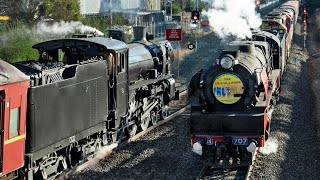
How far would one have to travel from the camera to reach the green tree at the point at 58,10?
25453mm

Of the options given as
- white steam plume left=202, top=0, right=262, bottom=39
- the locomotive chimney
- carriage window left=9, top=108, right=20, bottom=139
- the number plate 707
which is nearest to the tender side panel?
carriage window left=9, top=108, right=20, bottom=139

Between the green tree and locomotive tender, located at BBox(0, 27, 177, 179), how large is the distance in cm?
1078

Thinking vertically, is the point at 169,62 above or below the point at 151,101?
above

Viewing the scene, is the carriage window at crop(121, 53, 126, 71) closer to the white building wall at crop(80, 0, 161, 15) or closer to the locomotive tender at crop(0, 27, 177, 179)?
the locomotive tender at crop(0, 27, 177, 179)

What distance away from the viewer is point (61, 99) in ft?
33.3

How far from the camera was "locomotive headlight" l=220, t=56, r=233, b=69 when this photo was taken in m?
11.2

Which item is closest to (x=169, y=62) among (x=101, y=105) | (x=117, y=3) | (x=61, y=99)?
(x=101, y=105)

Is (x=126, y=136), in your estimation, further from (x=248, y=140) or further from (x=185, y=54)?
(x=185, y=54)

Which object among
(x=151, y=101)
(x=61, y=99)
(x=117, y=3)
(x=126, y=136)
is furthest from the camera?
(x=117, y=3)

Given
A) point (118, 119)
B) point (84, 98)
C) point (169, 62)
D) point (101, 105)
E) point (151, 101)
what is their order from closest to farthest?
point (84, 98) → point (101, 105) → point (118, 119) → point (151, 101) → point (169, 62)

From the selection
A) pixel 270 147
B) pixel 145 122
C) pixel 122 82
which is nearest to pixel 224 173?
pixel 270 147

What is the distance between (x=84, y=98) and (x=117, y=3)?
3472 cm

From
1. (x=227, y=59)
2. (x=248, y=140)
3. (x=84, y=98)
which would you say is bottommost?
(x=248, y=140)

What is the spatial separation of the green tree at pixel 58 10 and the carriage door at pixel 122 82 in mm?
13214
